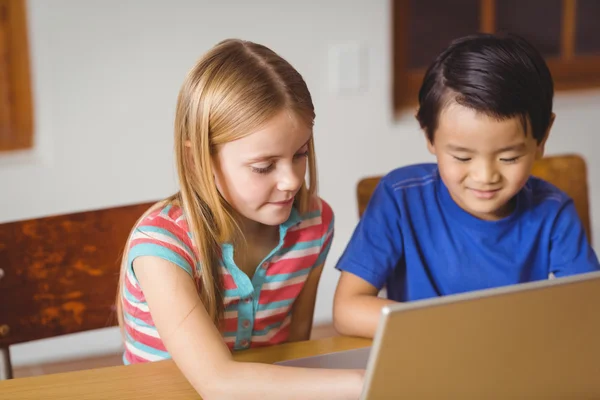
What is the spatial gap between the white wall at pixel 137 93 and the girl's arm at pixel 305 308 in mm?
1024

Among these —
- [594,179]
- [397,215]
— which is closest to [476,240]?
[397,215]

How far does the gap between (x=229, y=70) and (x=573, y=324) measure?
55cm

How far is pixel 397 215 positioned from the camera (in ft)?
4.39

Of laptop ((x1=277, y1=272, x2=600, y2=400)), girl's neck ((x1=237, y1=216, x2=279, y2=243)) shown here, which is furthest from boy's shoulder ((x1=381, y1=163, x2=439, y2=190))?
laptop ((x1=277, y1=272, x2=600, y2=400))

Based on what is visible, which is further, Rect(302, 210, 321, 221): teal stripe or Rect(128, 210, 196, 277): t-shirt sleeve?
Rect(302, 210, 321, 221): teal stripe

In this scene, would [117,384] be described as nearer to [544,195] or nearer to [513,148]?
[513,148]

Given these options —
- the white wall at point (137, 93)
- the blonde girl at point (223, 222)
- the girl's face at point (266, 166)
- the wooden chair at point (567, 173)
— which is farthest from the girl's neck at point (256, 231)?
the white wall at point (137, 93)

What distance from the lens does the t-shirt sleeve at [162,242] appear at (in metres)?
1.10

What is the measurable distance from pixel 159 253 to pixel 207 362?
17 centimetres

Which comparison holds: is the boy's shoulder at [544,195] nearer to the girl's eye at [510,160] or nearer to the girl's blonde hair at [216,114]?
the girl's eye at [510,160]

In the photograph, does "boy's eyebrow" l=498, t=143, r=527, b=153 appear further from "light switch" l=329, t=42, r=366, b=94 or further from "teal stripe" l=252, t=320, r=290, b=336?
"light switch" l=329, t=42, r=366, b=94

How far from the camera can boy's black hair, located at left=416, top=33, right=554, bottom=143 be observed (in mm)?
1170

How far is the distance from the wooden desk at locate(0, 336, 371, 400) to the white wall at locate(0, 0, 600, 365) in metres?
1.19

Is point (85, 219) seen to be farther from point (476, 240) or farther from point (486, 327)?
point (486, 327)
